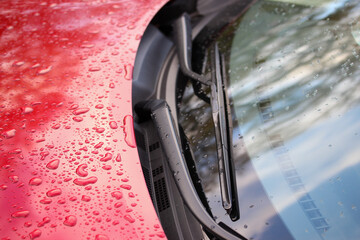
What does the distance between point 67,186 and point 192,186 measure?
14.0 inches

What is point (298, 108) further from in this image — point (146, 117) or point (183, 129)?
point (146, 117)

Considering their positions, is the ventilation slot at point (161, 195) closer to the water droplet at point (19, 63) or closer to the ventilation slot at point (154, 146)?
the ventilation slot at point (154, 146)

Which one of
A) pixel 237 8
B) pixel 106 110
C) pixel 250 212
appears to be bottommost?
pixel 250 212

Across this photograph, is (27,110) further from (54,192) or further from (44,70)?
(54,192)

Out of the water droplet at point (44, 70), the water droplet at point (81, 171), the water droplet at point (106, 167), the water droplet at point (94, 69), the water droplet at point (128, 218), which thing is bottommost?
the water droplet at point (128, 218)

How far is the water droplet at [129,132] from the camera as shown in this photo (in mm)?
1074

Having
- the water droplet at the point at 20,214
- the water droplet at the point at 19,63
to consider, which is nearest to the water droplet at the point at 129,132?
the water droplet at the point at 20,214

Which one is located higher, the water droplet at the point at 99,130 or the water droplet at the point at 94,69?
the water droplet at the point at 94,69

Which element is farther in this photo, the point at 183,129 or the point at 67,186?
the point at 183,129

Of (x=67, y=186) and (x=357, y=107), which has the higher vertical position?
(x=357, y=107)

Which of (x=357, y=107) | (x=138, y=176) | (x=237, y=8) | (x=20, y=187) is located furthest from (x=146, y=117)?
(x=237, y=8)

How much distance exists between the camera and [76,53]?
1.34 m

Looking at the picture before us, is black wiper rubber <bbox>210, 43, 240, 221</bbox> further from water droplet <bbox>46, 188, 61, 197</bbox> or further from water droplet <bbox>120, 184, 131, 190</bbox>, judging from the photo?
water droplet <bbox>46, 188, 61, 197</bbox>

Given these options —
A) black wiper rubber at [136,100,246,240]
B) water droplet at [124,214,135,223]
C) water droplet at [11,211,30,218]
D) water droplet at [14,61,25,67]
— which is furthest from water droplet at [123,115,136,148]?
water droplet at [14,61,25,67]
